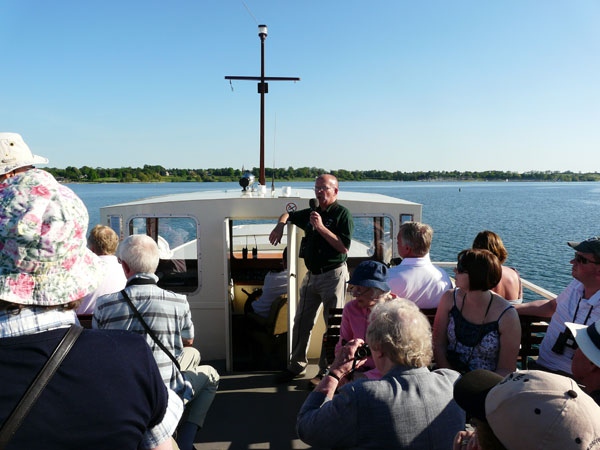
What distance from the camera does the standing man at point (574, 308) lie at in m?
2.82

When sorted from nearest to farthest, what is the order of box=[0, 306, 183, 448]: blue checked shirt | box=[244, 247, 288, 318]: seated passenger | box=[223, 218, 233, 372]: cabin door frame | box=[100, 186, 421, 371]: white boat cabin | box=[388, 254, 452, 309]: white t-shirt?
1. box=[0, 306, 183, 448]: blue checked shirt
2. box=[388, 254, 452, 309]: white t-shirt
3. box=[223, 218, 233, 372]: cabin door frame
4. box=[244, 247, 288, 318]: seated passenger
5. box=[100, 186, 421, 371]: white boat cabin

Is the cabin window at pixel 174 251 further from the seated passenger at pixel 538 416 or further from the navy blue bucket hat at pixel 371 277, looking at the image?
the seated passenger at pixel 538 416

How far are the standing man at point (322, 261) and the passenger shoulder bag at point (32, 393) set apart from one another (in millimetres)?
3305

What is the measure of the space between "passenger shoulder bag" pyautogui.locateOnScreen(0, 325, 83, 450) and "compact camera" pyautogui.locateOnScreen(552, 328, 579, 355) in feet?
9.57

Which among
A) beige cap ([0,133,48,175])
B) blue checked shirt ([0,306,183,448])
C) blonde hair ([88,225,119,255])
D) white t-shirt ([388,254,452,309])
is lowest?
white t-shirt ([388,254,452,309])

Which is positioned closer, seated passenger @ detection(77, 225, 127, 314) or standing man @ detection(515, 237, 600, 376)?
standing man @ detection(515, 237, 600, 376)

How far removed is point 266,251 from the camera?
8430 millimetres

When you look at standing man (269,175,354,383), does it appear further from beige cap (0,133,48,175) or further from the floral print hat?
the floral print hat

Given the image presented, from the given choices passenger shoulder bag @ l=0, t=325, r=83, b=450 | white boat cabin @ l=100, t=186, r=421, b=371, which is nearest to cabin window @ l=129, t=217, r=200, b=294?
white boat cabin @ l=100, t=186, r=421, b=371

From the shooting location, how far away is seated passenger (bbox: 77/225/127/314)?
327cm

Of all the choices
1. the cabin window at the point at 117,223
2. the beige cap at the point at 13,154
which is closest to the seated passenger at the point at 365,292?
the beige cap at the point at 13,154

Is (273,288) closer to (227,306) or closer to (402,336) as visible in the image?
(227,306)

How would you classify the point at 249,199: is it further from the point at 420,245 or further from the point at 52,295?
the point at 52,295

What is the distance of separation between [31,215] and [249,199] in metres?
4.03
